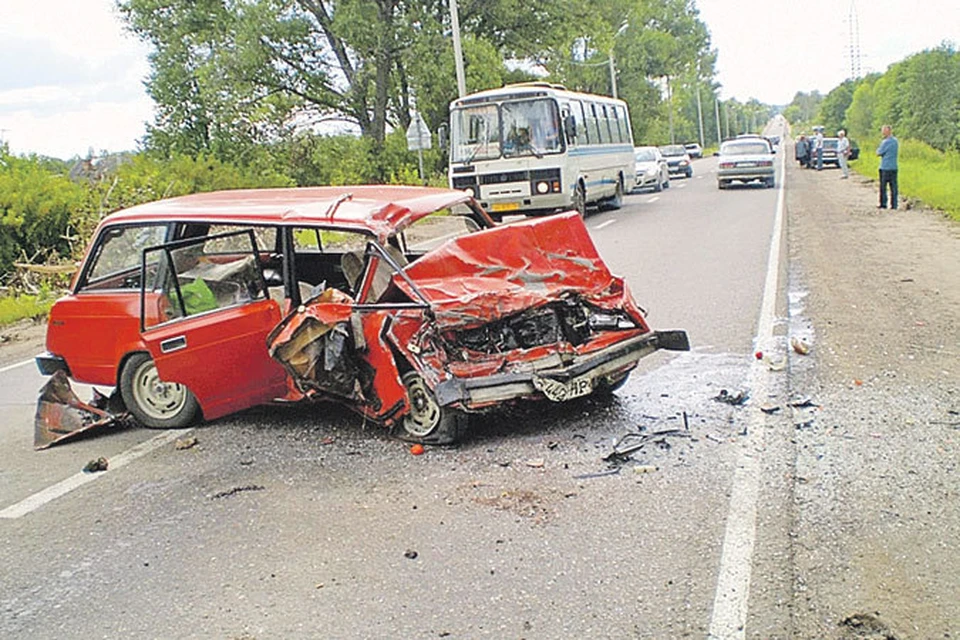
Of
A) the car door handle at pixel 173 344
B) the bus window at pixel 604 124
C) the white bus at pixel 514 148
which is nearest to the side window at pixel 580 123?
the white bus at pixel 514 148

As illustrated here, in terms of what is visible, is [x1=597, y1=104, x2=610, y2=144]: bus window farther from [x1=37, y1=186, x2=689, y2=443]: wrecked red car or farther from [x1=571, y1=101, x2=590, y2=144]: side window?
[x1=37, y1=186, x2=689, y2=443]: wrecked red car

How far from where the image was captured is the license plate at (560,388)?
18.0 feet

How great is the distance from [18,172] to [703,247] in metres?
13.0

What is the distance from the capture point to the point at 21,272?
16031 millimetres

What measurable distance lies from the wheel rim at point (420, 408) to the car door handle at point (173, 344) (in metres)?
1.57

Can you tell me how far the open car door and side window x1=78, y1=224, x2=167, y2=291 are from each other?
0.26 metres

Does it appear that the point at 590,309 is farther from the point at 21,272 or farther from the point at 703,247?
the point at 21,272

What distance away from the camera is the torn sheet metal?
657cm

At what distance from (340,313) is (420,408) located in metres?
0.78

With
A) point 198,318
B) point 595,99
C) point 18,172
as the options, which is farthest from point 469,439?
point 595,99

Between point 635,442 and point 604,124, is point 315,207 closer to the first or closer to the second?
point 635,442

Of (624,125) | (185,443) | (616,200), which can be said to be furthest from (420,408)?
(624,125)

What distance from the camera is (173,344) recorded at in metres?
6.04

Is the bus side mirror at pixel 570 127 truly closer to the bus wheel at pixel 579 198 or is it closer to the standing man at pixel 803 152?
the bus wheel at pixel 579 198
